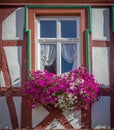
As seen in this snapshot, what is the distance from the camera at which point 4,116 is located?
26.3ft

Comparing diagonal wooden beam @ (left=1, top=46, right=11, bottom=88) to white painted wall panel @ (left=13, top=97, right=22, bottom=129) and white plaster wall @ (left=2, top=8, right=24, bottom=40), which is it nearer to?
white painted wall panel @ (left=13, top=97, right=22, bottom=129)

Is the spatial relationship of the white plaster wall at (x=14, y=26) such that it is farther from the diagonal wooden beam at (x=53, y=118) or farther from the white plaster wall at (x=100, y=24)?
the diagonal wooden beam at (x=53, y=118)

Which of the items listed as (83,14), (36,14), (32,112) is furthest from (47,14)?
(32,112)

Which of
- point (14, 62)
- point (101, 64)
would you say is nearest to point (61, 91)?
point (101, 64)

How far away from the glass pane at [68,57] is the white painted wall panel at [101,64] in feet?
1.34

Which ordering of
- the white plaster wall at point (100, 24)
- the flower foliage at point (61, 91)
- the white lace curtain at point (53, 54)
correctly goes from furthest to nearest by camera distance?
the white lace curtain at point (53, 54) → the white plaster wall at point (100, 24) → the flower foliage at point (61, 91)

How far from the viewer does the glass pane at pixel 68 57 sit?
8309 millimetres

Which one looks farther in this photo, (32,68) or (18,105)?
(32,68)

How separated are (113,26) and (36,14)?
1568 mm

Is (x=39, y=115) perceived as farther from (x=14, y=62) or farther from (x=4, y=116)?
(x=14, y=62)

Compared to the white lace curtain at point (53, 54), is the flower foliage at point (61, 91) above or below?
below

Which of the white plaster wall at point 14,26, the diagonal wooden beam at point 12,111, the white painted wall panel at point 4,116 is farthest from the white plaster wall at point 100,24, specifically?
the white painted wall panel at point 4,116

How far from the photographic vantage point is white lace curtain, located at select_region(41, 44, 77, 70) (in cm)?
834

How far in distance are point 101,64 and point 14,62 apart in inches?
67.7
